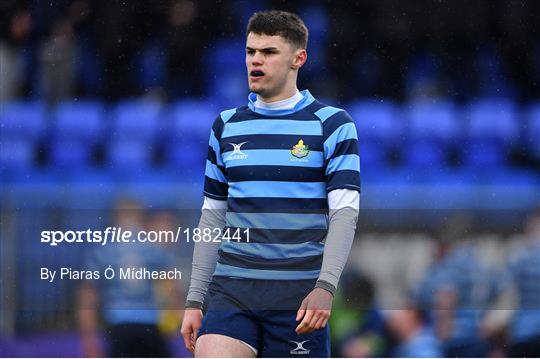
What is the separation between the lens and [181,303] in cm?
487

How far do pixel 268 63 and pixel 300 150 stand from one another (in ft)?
1.07

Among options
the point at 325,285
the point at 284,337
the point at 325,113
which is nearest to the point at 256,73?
the point at 325,113

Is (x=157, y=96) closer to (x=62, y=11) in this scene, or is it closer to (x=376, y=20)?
(x=62, y=11)

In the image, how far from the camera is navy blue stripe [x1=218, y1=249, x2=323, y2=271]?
3789 millimetres

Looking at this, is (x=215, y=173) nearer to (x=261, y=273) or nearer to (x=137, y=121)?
(x=261, y=273)

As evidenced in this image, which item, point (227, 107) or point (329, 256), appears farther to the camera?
point (227, 107)

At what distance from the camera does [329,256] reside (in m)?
3.63

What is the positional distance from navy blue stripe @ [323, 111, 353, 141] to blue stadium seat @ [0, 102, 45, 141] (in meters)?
1.55

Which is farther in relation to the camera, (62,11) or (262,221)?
(62,11)

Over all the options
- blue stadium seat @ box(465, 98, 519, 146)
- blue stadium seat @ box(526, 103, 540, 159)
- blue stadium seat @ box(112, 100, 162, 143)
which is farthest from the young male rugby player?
blue stadium seat @ box(526, 103, 540, 159)

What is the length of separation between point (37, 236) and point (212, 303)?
1.31 m

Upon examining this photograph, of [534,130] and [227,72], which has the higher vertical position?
[227,72]

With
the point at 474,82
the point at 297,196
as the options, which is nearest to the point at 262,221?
the point at 297,196

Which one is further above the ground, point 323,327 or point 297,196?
point 297,196
